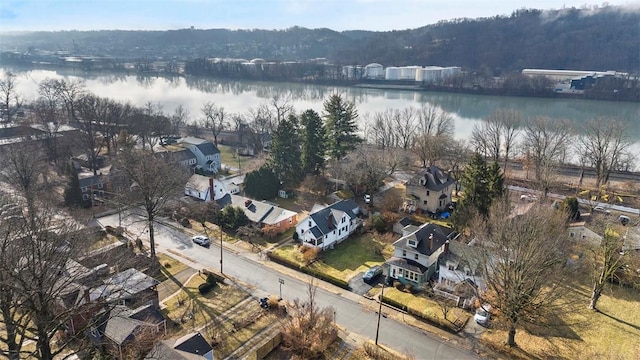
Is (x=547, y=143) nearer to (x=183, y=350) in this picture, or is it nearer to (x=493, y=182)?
(x=493, y=182)

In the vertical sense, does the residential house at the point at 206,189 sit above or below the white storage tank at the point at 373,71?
below

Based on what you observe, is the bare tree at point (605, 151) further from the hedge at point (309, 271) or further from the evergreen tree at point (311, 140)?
the hedge at point (309, 271)

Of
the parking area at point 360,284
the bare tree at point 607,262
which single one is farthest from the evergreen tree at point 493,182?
the parking area at point 360,284

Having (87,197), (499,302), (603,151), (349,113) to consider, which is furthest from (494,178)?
(87,197)

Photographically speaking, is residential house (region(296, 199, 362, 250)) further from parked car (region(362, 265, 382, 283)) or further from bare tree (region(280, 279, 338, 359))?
bare tree (region(280, 279, 338, 359))

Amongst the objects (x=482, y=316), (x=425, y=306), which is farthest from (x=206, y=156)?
(x=482, y=316)

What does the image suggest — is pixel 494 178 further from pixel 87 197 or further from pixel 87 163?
pixel 87 163
